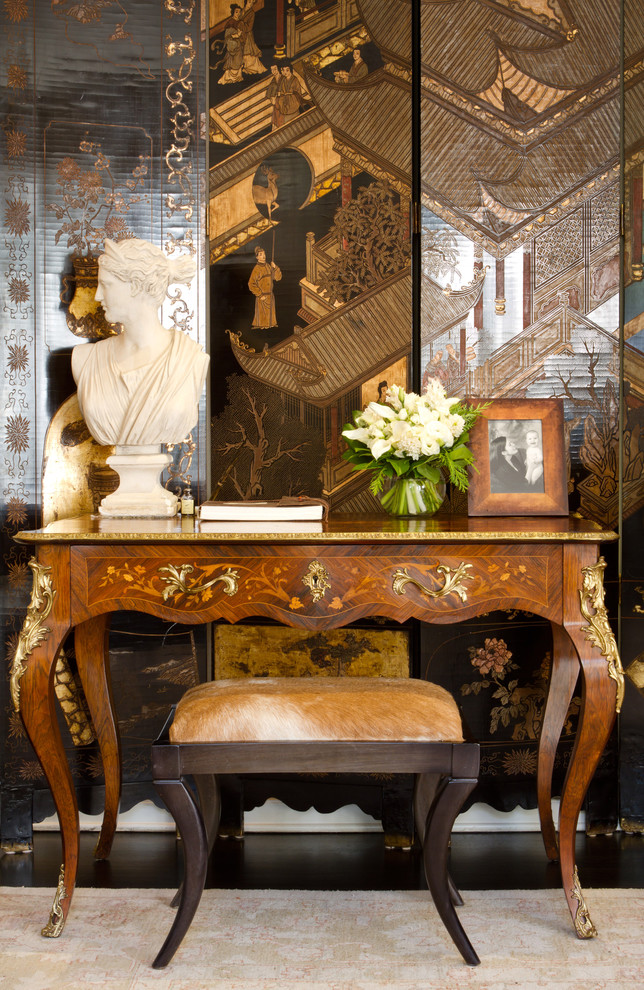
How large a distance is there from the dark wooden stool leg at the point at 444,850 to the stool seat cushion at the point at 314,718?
118 mm

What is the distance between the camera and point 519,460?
8.94 feet

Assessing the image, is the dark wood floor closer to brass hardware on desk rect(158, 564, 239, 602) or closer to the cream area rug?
the cream area rug

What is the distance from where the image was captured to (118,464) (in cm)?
268

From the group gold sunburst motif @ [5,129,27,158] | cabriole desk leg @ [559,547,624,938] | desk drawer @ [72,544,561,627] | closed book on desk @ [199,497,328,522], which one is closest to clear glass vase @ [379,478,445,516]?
closed book on desk @ [199,497,328,522]

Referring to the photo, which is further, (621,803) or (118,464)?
(621,803)

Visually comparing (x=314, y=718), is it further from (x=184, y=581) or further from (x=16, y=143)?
(x=16, y=143)

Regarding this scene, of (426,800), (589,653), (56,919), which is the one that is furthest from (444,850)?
(56,919)

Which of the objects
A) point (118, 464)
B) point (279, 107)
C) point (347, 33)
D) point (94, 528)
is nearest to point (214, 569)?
point (94, 528)

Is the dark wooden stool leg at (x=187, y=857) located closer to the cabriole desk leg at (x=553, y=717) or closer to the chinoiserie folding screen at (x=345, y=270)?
the chinoiserie folding screen at (x=345, y=270)

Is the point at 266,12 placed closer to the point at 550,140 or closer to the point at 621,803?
the point at 550,140

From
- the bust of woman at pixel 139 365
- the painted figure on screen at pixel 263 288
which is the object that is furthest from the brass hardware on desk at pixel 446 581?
the painted figure on screen at pixel 263 288

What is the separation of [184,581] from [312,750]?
52 centimetres

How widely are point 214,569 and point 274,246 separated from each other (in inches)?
49.9

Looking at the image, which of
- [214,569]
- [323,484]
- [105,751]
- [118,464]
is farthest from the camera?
[323,484]
